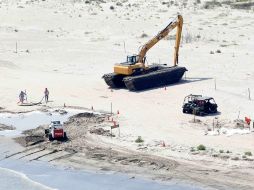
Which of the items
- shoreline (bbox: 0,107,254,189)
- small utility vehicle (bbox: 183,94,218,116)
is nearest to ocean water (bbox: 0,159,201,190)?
shoreline (bbox: 0,107,254,189)

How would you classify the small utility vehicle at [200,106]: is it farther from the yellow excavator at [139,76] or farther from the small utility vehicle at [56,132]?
the small utility vehicle at [56,132]

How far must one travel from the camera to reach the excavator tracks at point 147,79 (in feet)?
187

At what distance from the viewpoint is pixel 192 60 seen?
6819 cm

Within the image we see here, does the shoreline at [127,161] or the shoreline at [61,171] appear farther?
the shoreline at [127,161]

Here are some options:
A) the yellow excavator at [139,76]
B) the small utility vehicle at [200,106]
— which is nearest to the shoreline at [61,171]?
the small utility vehicle at [200,106]

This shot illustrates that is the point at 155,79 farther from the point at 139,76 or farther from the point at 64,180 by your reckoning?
the point at 64,180

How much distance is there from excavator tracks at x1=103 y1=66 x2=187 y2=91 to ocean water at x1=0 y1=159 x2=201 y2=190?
1737 cm

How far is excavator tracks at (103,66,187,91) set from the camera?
2238 inches

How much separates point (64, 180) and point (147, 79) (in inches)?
802

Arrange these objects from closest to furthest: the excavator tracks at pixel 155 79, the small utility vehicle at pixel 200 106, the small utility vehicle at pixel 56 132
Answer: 1. the small utility vehicle at pixel 56 132
2. the small utility vehicle at pixel 200 106
3. the excavator tracks at pixel 155 79

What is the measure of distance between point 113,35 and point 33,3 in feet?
62.8

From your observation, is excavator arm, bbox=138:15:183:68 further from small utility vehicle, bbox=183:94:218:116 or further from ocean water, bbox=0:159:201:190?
ocean water, bbox=0:159:201:190

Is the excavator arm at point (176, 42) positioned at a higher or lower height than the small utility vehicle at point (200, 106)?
higher

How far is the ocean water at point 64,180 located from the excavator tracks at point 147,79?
17373mm
